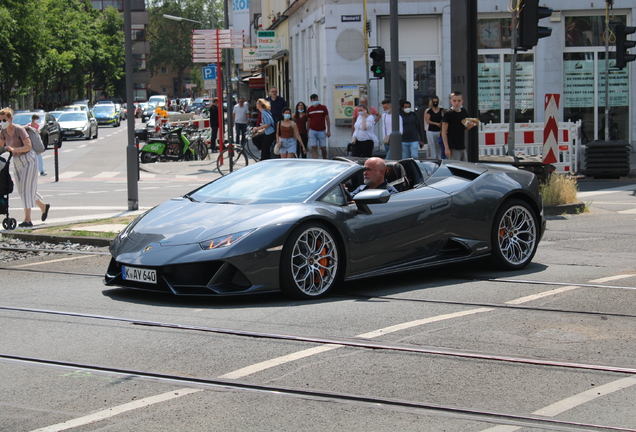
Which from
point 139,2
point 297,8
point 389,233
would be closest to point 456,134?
point 389,233

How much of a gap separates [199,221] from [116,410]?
10.2 feet

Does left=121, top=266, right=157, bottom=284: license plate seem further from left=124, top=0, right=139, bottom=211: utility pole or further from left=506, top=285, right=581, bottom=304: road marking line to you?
left=124, top=0, right=139, bottom=211: utility pole

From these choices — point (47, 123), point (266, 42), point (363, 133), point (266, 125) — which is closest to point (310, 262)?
point (363, 133)

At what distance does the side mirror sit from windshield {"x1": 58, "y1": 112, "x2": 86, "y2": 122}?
42.2 meters

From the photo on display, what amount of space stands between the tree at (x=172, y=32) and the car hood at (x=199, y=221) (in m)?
145

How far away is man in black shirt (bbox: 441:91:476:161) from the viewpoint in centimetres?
1488

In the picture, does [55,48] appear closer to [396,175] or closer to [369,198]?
[396,175]

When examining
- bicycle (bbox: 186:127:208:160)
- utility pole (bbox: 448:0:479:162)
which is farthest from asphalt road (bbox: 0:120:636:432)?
bicycle (bbox: 186:127:208:160)

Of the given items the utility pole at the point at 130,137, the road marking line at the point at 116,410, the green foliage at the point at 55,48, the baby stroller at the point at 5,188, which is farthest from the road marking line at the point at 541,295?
the green foliage at the point at 55,48

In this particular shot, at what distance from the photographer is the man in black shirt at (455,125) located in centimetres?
1488

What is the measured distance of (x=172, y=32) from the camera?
152m

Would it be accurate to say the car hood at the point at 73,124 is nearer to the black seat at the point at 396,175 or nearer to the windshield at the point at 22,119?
the windshield at the point at 22,119

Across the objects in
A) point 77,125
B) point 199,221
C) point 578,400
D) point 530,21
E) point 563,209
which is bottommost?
point 578,400

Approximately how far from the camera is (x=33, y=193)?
13.0 m
